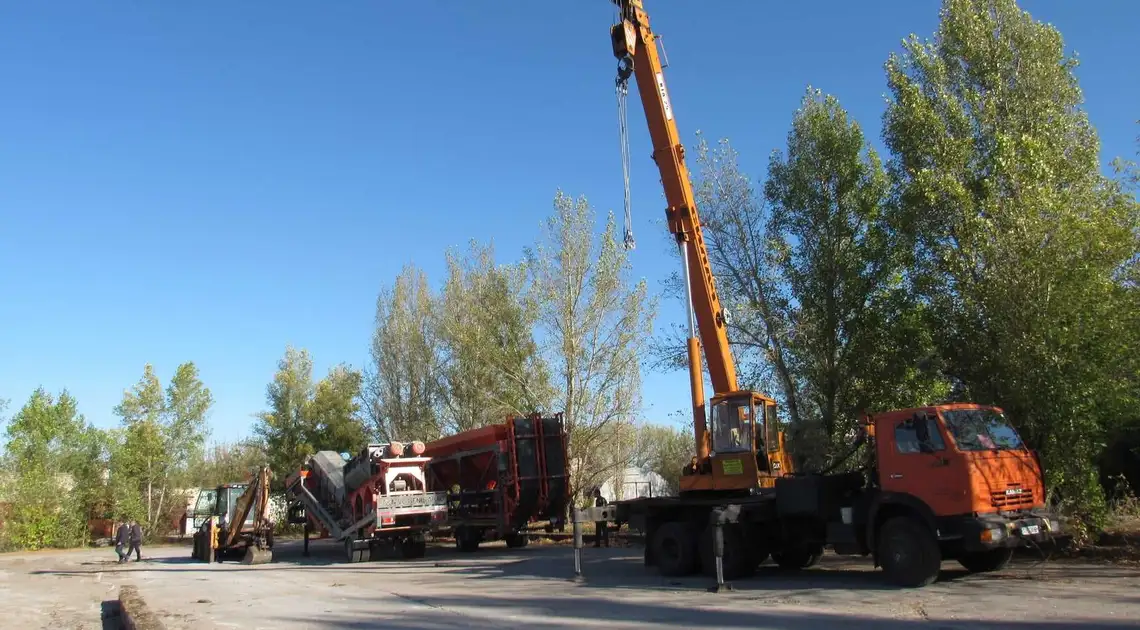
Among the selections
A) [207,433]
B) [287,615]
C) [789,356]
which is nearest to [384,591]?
[287,615]

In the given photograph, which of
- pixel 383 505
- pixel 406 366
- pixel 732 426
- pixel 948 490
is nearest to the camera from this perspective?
pixel 948 490

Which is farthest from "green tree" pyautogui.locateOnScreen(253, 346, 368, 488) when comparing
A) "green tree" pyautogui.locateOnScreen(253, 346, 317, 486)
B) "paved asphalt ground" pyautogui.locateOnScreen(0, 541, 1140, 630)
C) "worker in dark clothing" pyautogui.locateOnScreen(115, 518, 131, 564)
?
"paved asphalt ground" pyautogui.locateOnScreen(0, 541, 1140, 630)

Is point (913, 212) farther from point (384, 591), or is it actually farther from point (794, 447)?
point (384, 591)

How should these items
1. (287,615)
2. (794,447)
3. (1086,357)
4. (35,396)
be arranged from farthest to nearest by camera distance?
(35,396), (794,447), (1086,357), (287,615)

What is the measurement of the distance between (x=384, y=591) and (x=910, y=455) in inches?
340

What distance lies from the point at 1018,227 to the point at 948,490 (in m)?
6.84

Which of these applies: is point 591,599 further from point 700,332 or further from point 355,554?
point 355,554

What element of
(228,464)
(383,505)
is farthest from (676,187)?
(228,464)

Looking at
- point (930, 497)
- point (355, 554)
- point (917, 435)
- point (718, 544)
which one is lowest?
point (355, 554)

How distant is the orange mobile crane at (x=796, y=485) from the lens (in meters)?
10.9

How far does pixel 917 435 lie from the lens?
37.4 ft

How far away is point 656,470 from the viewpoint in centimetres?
4984

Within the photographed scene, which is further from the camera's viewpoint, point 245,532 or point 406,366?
point 406,366

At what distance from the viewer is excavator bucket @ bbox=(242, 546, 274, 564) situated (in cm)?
→ 2220
